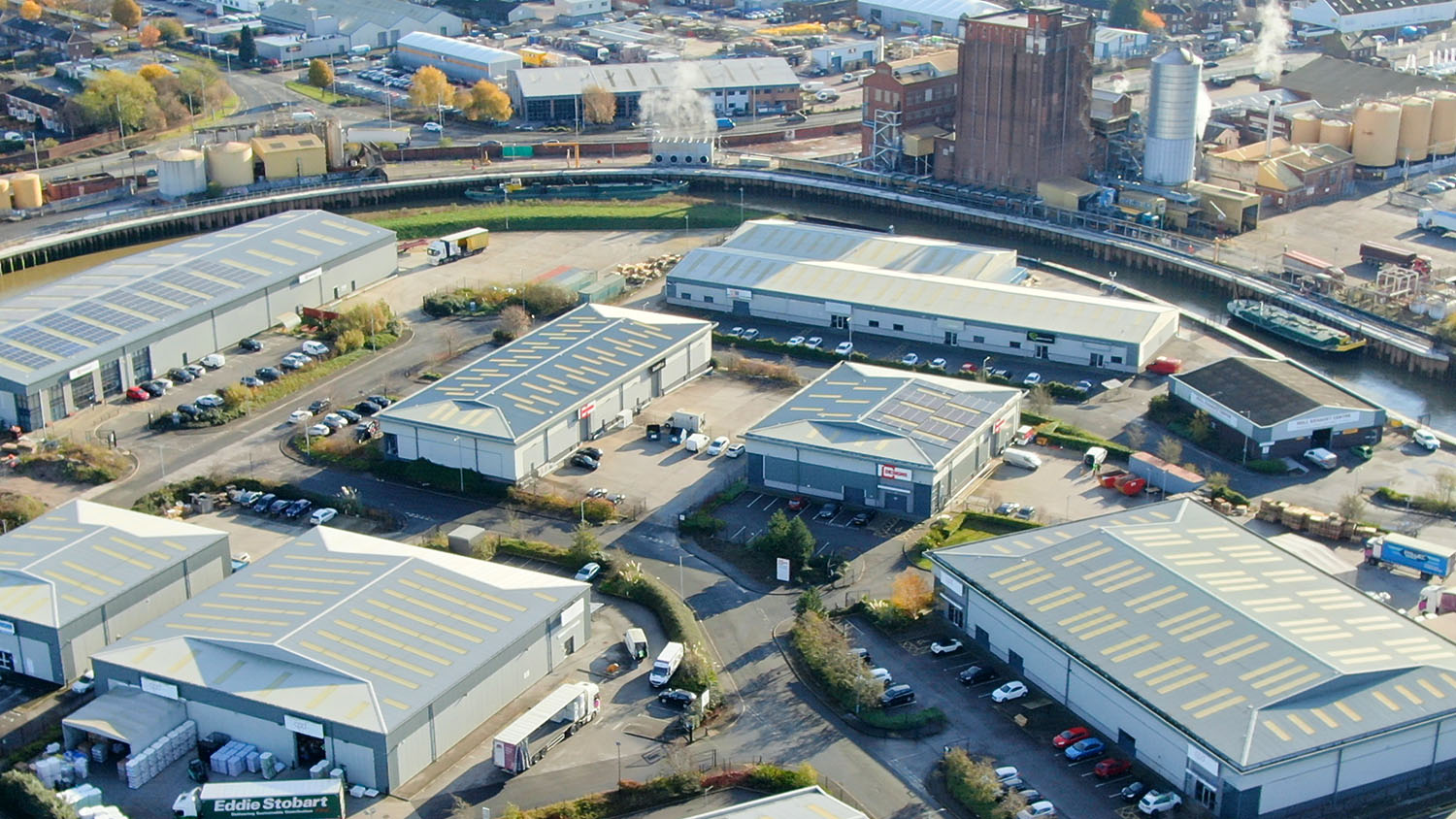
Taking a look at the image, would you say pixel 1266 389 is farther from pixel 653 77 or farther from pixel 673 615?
pixel 653 77

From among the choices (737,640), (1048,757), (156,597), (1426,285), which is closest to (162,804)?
(156,597)

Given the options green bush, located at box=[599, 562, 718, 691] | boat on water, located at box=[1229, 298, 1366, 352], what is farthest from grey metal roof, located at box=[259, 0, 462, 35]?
green bush, located at box=[599, 562, 718, 691]

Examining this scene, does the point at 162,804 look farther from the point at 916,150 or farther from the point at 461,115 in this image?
the point at 461,115

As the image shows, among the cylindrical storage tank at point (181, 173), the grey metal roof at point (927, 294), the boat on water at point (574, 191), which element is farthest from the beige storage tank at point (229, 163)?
the grey metal roof at point (927, 294)

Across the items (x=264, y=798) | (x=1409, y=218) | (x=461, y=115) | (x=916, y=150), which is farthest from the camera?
(x=461, y=115)

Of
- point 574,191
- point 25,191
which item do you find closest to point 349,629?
point 574,191

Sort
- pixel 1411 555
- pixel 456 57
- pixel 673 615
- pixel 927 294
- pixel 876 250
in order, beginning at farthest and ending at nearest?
pixel 456 57 → pixel 876 250 → pixel 927 294 → pixel 1411 555 → pixel 673 615

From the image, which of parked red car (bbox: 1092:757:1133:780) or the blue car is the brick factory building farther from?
parked red car (bbox: 1092:757:1133:780)
